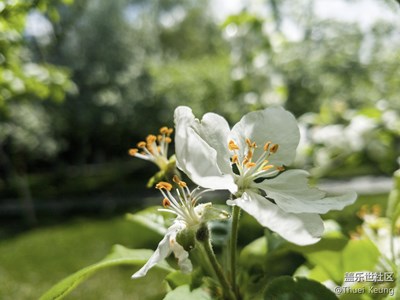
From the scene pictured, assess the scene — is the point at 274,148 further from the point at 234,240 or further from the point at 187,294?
the point at 187,294

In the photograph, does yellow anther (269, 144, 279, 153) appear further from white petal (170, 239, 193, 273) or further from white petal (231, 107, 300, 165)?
white petal (170, 239, 193, 273)

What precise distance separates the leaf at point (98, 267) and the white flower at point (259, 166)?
8.9 inches

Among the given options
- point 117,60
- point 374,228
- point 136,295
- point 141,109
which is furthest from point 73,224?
point 374,228

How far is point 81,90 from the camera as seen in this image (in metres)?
16.9

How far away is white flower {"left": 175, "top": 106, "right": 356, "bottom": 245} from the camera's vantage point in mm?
541

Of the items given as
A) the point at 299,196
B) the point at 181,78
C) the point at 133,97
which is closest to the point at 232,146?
the point at 299,196

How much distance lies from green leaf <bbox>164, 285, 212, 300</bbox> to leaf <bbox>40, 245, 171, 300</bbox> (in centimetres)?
11

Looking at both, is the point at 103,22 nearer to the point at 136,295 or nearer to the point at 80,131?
the point at 80,131

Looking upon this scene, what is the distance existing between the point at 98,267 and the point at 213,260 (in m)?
0.18

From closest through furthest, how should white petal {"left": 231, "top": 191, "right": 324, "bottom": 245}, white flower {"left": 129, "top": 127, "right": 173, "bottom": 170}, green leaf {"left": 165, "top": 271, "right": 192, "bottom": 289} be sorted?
1. white petal {"left": 231, "top": 191, "right": 324, "bottom": 245}
2. green leaf {"left": 165, "top": 271, "right": 192, "bottom": 289}
3. white flower {"left": 129, "top": 127, "right": 173, "bottom": 170}

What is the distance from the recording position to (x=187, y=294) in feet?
2.15

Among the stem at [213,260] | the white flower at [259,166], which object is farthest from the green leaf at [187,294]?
the white flower at [259,166]

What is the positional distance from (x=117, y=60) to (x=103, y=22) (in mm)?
1672

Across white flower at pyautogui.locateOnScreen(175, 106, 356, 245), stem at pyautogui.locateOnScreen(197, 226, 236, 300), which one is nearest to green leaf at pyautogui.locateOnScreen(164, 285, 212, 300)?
stem at pyautogui.locateOnScreen(197, 226, 236, 300)
